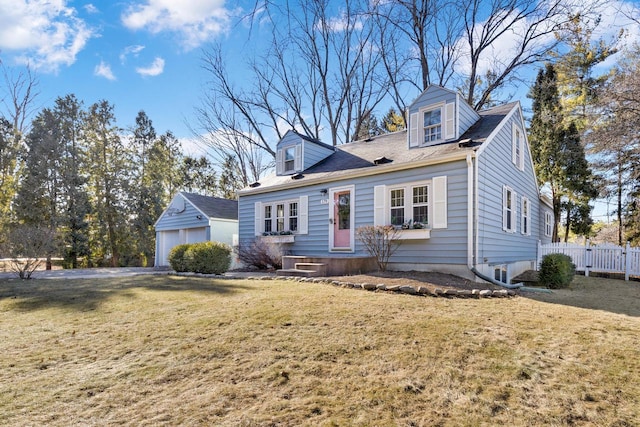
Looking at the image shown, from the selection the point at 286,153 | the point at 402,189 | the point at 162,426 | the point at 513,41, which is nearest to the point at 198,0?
the point at 162,426

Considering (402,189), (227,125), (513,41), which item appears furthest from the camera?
(227,125)

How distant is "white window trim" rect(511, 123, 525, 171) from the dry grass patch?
741cm

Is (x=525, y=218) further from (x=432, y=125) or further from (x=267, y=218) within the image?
(x=267, y=218)

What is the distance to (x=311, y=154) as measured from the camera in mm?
13555

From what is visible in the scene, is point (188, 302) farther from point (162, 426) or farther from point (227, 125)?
point (227, 125)

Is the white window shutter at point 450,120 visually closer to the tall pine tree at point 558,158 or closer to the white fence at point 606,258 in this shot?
the white fence at point 606,258

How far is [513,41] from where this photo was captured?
16.5 m

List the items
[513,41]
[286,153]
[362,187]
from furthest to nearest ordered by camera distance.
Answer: [513,41] < [286,153] < [362,187]

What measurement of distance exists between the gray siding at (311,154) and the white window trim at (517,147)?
6.74 metres

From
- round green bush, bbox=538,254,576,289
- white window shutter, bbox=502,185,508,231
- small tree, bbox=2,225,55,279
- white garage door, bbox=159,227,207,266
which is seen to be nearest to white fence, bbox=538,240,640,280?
round green bush, bbox=538,254,576,289

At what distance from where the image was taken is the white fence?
37.0 feet

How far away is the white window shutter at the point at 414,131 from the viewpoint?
1066 cm

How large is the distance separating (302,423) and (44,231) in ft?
40.0

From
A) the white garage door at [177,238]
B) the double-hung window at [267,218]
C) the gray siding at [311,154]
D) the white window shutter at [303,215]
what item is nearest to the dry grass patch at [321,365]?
the white window shutter at [303,215]
